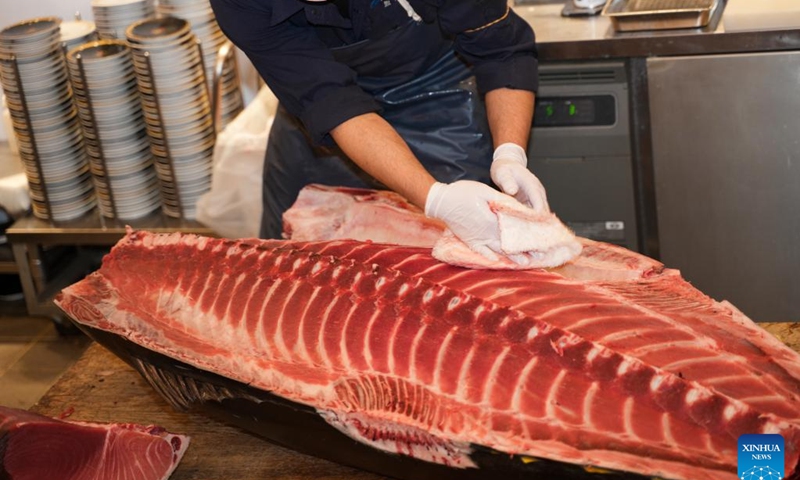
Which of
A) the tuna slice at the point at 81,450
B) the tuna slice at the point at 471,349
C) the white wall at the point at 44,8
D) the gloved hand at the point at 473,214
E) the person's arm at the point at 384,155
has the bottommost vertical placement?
the tuna slice at the point at 81,450

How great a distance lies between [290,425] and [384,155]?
2.29 feet

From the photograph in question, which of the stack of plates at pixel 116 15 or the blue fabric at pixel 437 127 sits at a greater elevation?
the stack of plates at pixel 116 15

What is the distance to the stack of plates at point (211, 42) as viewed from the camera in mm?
3845

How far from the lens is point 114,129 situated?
3.76 meters

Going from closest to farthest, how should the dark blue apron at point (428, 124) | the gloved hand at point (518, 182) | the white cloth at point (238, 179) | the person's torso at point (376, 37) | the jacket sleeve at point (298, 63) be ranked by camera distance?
1. the gloved hand at point (518, 182)
2. the jacket sleeve at point (298, 63)
3. the person's torso at point (376, 37)
4. the dark blue apron at point (428, 124)
5. the white cloth at point (238, 179)

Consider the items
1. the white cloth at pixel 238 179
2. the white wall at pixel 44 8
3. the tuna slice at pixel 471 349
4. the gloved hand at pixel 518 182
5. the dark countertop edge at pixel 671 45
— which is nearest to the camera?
the tuna slice at pixel 471 349

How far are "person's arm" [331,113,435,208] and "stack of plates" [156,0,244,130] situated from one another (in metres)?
1.45

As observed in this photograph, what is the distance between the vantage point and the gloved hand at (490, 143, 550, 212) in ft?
7.19

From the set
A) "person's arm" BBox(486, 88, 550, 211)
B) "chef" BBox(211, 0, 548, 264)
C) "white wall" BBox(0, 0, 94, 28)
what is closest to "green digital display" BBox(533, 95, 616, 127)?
"chef" BBox(211, 0, 548, 264)

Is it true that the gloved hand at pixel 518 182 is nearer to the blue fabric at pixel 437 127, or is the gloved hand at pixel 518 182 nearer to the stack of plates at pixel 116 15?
the blue fabric at pixel 437 127

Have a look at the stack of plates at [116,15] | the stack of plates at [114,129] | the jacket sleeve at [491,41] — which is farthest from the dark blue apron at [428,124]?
the stack of plates at [116,15]

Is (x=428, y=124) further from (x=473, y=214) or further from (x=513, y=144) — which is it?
(x=473, y=214)

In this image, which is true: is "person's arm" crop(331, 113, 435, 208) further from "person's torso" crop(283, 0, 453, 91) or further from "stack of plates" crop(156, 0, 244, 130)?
"stack of plates" crop(156, 0, 244, 130)

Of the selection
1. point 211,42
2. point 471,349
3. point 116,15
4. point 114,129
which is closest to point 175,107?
point 114,129
